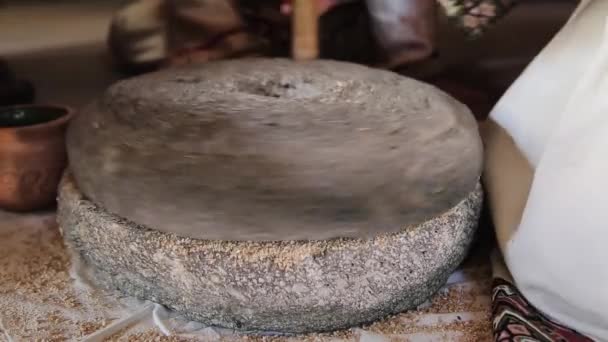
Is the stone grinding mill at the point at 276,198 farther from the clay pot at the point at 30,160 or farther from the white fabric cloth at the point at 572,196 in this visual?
the clay pot at the point at 30,160

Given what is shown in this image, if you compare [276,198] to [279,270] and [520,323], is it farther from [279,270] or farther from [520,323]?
[520,323]

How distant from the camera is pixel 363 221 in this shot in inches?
31.1

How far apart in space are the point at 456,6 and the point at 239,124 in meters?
0.80

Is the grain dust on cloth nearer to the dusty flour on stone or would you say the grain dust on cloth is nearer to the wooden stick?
the wooden stick

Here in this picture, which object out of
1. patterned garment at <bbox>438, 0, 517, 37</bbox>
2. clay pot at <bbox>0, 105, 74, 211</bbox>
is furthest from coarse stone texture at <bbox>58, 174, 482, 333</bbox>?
patterned garment at <bbox>438, 0, 517, 37</bbox>

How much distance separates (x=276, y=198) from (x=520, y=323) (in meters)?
0.34

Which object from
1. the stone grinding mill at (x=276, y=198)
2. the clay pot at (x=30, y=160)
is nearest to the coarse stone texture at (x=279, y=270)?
the stone grinding mill at (x=276, y=198)

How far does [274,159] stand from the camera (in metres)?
0.77

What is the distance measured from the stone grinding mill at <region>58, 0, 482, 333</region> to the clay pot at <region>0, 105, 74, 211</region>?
0.24 meters

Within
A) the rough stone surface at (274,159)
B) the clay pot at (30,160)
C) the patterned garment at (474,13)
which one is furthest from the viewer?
the patterned garment at (474,13)

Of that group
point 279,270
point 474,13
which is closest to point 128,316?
point 279,270

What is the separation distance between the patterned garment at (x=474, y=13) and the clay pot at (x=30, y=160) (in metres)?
0.79

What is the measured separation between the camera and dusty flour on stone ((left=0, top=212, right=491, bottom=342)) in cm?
86

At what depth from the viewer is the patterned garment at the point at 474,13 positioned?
1.43 metres
